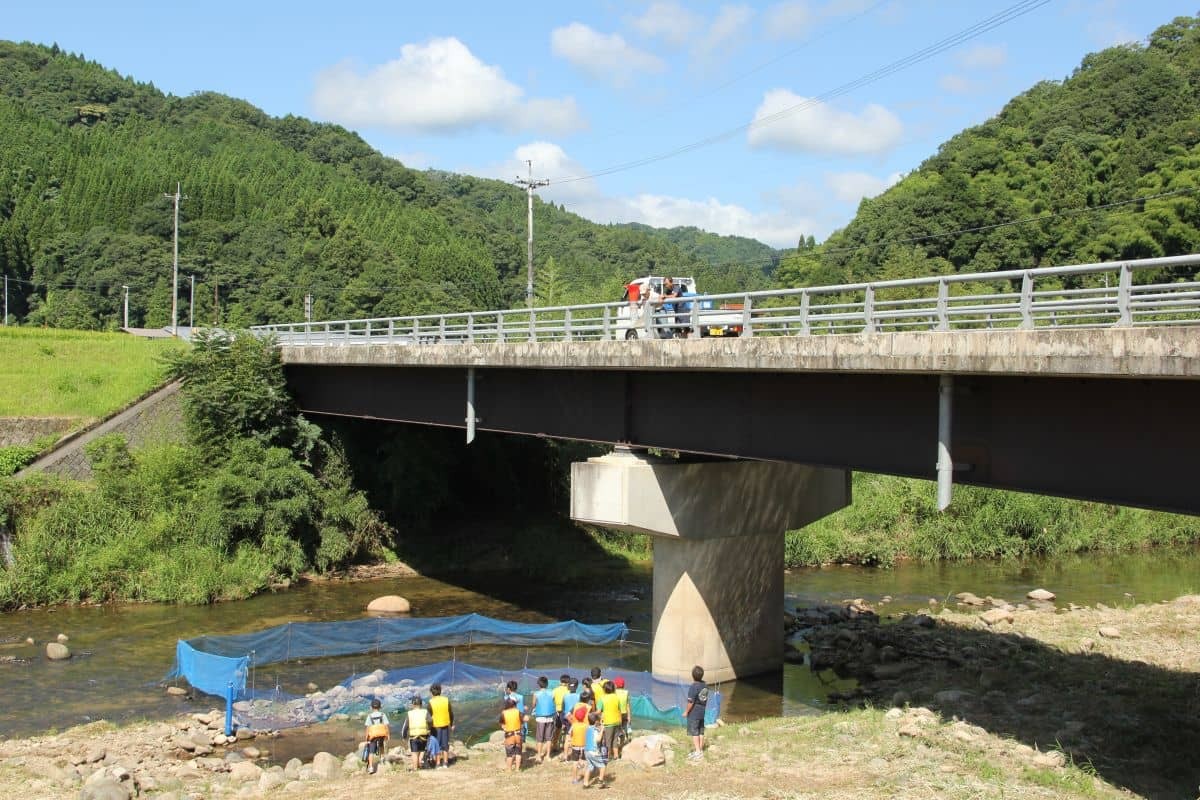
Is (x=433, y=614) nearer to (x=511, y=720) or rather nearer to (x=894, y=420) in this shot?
(x=511, y=720)

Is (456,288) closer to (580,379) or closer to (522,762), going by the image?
(580,379)

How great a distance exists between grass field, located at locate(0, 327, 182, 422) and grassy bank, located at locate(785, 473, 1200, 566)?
27379 millimetres

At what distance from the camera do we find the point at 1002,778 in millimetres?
15891

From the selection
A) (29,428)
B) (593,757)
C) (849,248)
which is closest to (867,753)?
(593,757)

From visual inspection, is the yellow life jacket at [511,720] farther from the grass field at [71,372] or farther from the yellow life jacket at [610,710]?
the grass field at [71,372]

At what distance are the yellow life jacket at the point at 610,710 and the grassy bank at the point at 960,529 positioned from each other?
22.5 meters

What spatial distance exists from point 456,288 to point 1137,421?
117 m

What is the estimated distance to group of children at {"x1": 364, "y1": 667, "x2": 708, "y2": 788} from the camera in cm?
1762

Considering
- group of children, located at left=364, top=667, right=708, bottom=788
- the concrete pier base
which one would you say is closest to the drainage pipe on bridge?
group of children, located at left=364, top=667, right=708, bottom=788

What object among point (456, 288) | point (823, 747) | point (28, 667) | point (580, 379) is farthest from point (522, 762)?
point (456, 288)

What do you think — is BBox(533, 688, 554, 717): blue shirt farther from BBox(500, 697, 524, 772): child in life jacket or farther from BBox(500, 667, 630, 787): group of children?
BBox(500, 697, 524, 772): child in life jacket

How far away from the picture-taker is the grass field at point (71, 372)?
4081cm

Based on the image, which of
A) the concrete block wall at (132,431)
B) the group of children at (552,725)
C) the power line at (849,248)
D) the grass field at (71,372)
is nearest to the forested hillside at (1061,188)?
the power line at (849,248)

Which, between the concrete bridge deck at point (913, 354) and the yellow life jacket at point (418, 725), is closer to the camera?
the concrete bridge deck at point (913, 354)
